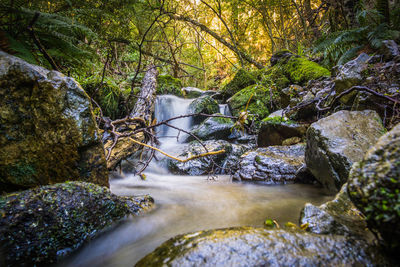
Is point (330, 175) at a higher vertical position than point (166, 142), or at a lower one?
lower

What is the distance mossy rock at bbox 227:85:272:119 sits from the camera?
6.46m

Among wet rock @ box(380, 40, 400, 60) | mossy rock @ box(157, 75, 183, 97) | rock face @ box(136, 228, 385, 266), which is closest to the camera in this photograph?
rock face @ box(136, 228, 385, 266)

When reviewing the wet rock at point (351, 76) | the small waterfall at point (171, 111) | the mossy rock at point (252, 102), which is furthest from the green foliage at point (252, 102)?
the wet rock at point (351, 76)

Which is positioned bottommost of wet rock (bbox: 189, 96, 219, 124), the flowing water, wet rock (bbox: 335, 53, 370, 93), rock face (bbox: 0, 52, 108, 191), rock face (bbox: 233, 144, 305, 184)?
the flowing water

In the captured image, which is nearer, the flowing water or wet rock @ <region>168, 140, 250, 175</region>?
the flowing water

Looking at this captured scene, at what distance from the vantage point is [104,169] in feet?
7.02

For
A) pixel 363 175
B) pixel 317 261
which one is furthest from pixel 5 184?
pixel 363 175

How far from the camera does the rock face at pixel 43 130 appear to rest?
1601mm

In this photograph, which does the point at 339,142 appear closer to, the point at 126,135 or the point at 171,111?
the point at 126,135

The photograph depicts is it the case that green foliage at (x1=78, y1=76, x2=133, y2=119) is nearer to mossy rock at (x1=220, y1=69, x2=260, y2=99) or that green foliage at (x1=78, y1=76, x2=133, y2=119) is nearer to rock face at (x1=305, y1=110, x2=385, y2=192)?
mossy rock at (x1=220, y1=69, x2=260, y2=99)

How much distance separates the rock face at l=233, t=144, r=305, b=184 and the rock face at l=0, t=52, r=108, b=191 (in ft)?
7.70

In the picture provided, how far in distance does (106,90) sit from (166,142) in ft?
8.17

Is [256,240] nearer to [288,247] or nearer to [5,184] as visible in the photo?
[288,247]

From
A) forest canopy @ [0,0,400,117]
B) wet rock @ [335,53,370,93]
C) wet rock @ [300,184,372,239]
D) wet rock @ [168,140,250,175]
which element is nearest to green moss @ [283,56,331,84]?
forest canopy @ [0,0,400,117]
